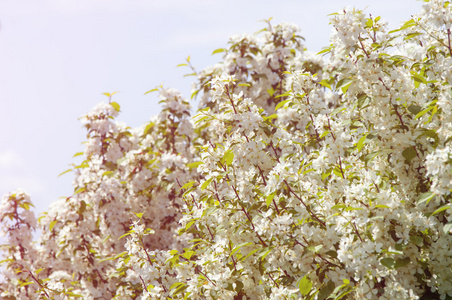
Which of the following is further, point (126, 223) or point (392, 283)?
point (126, 223)

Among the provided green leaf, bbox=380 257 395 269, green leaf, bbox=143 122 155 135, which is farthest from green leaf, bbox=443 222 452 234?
green leaf, bbox=143 122 155 135

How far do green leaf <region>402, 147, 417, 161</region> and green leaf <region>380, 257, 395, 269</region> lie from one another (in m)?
0.88

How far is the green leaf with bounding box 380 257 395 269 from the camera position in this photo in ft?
12.1

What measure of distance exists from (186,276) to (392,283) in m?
2.19

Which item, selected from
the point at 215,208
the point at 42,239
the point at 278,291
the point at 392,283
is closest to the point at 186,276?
the point at 215,208

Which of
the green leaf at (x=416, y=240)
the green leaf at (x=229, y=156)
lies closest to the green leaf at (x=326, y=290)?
the green leaf at (x=416, y=240)

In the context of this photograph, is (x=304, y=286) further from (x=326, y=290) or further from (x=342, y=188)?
(x=342, y=188)

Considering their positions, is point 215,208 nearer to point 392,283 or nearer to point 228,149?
point 228,149

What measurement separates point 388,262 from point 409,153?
0.95 metres

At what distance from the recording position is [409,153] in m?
4.11

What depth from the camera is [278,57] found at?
10.2 meters

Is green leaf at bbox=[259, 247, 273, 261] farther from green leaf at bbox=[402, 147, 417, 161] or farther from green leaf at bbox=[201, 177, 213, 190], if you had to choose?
green leaf at bbox=[402, 147, 417, 161]

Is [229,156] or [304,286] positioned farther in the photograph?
[229,156]

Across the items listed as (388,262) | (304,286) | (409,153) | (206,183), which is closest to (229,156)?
(206,183)
